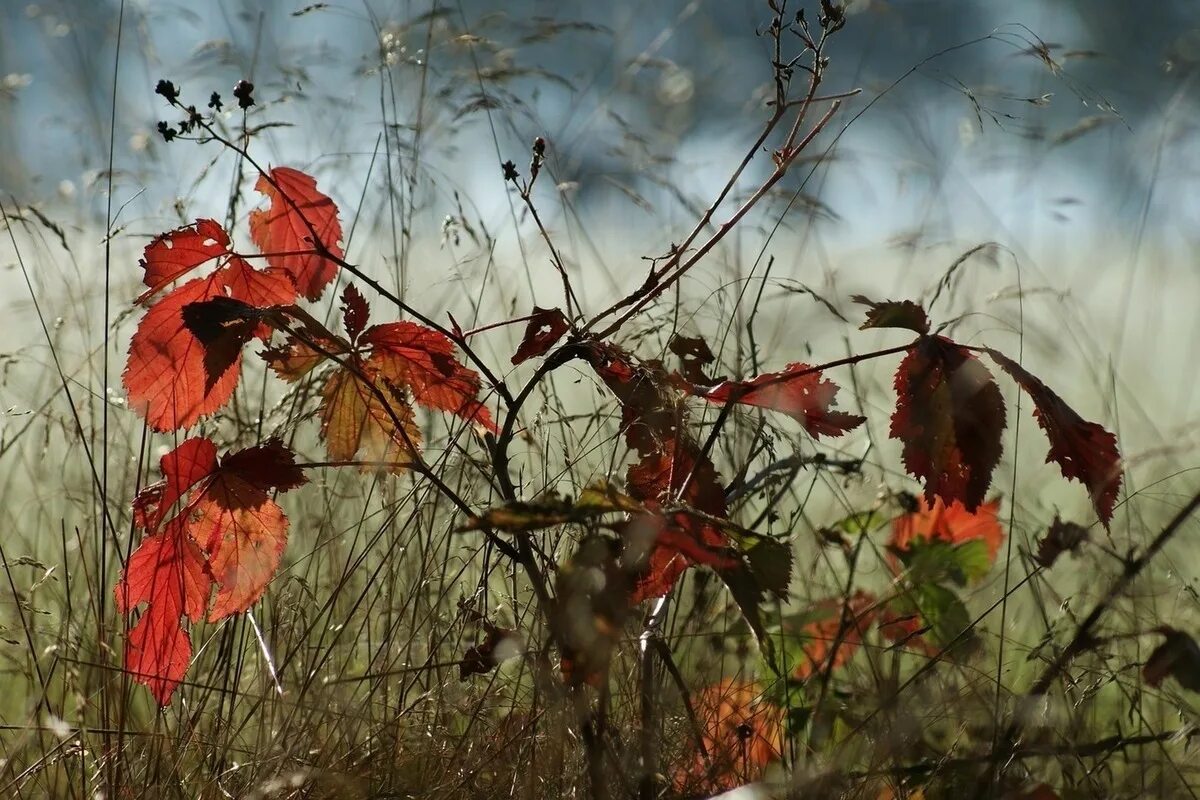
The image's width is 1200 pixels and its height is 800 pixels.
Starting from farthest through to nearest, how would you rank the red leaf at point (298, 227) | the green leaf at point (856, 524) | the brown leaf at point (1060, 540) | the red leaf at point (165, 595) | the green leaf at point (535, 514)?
the green leaf at point (856, 524)
the red leaf at point (298, 227)
the red leaf at point (165, 595)
the brown leaf at point (1060, 540)
the green leaf at point (535, 514)

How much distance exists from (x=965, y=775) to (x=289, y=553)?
1140 millimetres

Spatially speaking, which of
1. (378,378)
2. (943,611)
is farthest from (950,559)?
(378,378)

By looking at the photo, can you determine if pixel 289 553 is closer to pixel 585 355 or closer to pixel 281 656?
pixel 281 656

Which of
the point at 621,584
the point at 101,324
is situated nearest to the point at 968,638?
the point at 621,584

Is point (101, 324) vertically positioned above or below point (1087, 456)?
above

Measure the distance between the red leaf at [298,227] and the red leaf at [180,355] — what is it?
0.11 feet

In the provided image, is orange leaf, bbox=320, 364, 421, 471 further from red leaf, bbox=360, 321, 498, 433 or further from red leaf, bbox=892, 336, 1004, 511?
red leaf, bbox=892, 336, 1004, 511

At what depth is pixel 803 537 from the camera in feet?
5.31

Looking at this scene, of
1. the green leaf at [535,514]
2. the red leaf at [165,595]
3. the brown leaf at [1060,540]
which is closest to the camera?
the green leaf at [535,514]

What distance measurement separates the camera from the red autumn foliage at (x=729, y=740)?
1111mm

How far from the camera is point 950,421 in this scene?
97 cm

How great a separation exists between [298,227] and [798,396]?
58 centimetres

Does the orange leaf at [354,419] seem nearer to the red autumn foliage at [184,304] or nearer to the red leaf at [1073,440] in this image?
the red autumn foliage at [184,304]

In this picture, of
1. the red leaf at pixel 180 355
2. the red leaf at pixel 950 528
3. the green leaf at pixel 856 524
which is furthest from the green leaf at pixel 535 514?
the red leaf at pixel 950 528
